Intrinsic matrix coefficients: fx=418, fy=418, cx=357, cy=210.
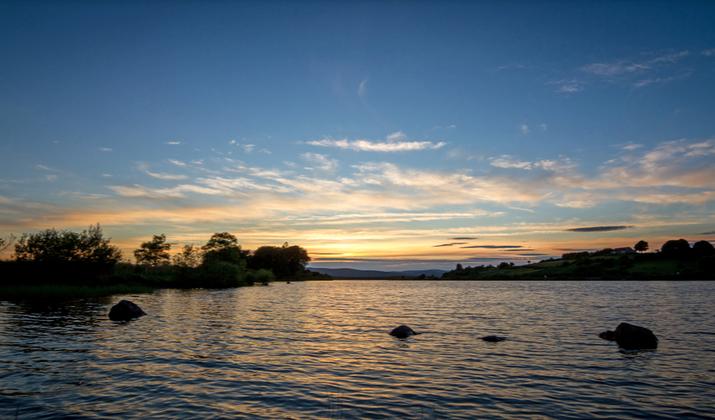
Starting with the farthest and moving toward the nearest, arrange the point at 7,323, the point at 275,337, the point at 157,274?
1. the point at 157,274
2. the point at 7,323
3. the point at 275,337

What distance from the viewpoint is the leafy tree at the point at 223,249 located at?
170 metres

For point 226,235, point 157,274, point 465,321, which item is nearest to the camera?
point 465,321

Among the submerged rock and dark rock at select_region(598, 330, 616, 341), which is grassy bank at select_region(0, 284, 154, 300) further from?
the submerged rock

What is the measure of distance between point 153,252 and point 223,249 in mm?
38393

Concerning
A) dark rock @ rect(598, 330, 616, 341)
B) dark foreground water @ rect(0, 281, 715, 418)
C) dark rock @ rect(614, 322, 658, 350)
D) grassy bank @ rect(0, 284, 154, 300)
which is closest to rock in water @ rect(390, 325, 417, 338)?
dark foreground water @ rect(0, 281, 715, 418)

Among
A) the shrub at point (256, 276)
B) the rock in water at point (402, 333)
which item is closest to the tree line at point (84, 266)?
the shrub at point (256, 276)

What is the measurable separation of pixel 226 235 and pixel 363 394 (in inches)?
7035

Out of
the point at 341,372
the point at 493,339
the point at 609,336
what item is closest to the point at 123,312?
the point at 341,372

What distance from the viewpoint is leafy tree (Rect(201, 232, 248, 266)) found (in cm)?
16996

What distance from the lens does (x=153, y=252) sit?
621ft

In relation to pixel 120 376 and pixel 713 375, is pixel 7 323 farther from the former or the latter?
pixel 713 375

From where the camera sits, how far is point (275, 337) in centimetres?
3494

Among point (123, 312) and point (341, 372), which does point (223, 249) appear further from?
point (341, 372)

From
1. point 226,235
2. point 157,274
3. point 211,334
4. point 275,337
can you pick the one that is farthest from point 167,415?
point 226,235
